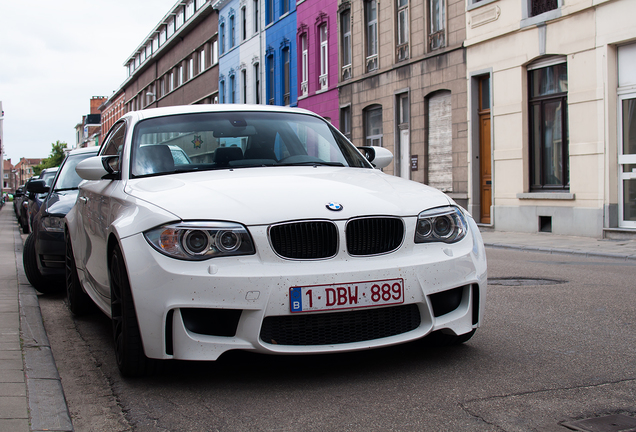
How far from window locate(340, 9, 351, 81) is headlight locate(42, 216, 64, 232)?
20020 millimetres

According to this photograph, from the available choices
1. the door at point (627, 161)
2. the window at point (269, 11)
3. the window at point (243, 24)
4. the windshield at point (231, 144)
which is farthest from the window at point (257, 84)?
the windshield at point (231, 144)

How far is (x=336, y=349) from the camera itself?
3.77m

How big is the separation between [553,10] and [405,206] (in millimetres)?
13727

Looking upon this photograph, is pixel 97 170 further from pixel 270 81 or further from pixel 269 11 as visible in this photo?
pixel 269 11

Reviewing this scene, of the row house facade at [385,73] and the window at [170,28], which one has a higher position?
the window at [170,28]

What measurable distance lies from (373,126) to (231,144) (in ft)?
67.5

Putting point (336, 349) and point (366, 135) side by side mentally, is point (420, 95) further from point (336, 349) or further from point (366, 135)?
point (336, 349)

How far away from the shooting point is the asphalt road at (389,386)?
10.8 ft

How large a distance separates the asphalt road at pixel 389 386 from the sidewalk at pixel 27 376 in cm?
10

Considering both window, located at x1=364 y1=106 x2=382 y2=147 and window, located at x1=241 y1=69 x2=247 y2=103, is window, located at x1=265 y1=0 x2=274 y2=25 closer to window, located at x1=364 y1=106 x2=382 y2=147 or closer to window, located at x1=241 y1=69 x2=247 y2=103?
window, located at x1=241 y1=69 x2=247 y2=103

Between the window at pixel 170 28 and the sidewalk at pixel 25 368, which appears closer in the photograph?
the sidewalk at pixel 25 368

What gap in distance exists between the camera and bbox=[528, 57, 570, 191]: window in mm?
16328

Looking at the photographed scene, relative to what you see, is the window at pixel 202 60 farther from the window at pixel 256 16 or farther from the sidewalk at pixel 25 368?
the sidewalk at pixel 25 368

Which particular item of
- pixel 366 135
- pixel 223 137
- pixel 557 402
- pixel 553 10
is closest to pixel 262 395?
pixel 557 402
